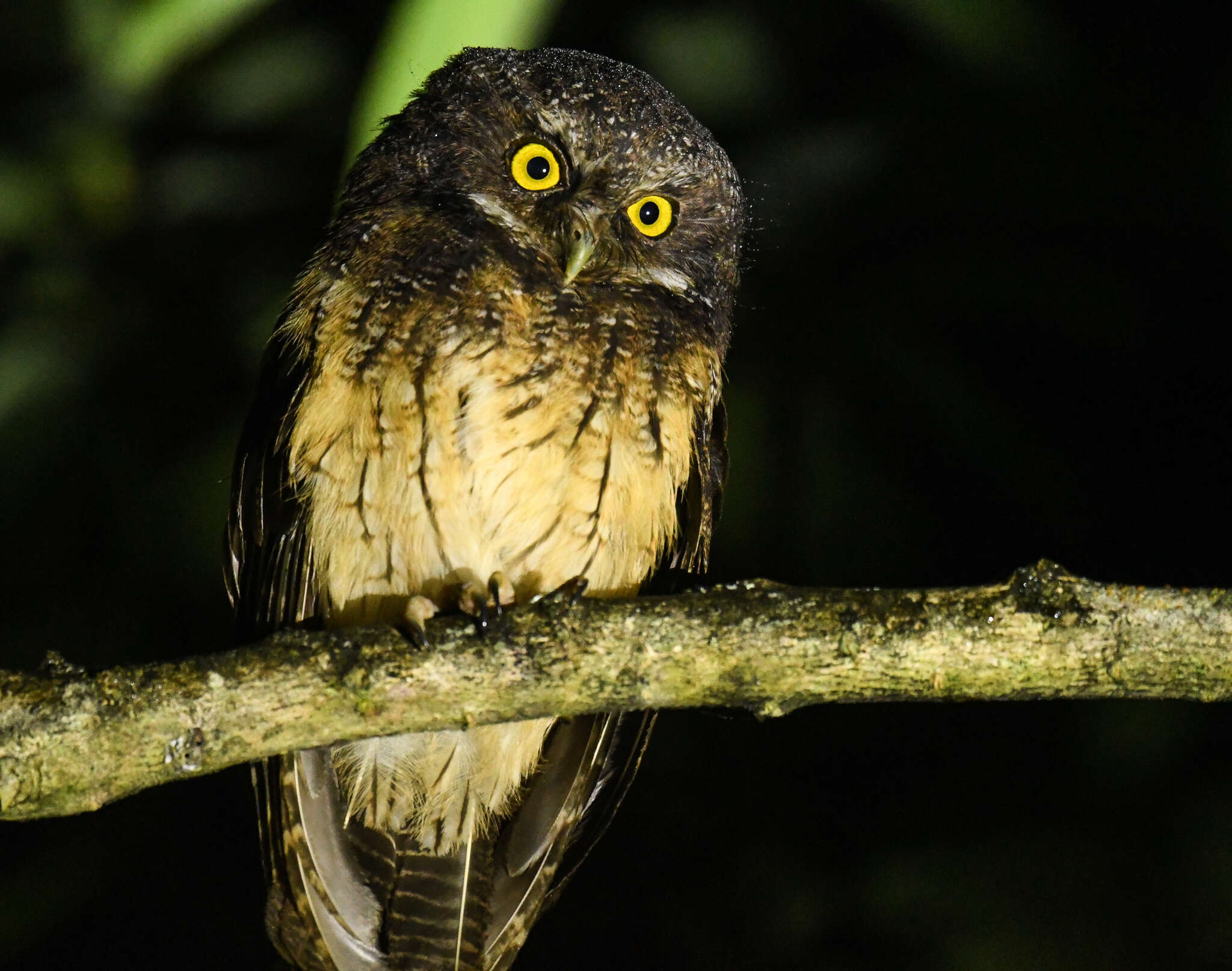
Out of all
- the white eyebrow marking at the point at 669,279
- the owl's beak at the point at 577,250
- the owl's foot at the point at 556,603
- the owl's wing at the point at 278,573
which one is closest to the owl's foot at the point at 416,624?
the owl's foot at the point at 556,603

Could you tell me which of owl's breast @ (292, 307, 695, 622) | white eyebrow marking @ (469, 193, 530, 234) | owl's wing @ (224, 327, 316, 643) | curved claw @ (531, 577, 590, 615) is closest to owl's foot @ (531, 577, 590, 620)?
curved claw @ (531, 577, 590, 615)

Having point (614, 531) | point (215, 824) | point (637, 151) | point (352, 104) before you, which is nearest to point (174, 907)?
point (215, 824)

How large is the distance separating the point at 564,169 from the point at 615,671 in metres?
0.92

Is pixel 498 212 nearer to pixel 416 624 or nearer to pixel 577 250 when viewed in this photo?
pixel 577 250

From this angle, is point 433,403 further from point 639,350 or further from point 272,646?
point 272,646

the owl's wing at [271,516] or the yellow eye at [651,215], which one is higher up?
the yellow eye at [651,215]

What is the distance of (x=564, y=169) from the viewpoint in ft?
6.10

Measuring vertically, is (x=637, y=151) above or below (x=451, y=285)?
above

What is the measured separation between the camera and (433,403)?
1623 mm

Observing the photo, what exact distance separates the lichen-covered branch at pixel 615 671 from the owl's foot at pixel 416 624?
0.01 metres

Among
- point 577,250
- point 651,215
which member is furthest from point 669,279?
point 577,250

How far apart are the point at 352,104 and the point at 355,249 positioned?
130 cm

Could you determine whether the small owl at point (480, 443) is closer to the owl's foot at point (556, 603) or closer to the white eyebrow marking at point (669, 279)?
the white eyebrow marking at point (669, 279)

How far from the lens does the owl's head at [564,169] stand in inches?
70.6
